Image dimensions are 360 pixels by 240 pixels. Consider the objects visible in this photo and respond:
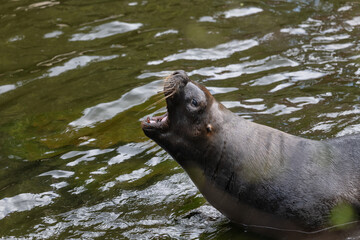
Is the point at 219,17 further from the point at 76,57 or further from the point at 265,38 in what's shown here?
the point at 76,57

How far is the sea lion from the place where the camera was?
5059 mm

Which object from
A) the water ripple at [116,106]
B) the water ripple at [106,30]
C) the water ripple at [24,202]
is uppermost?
the water ripple at [106,30]

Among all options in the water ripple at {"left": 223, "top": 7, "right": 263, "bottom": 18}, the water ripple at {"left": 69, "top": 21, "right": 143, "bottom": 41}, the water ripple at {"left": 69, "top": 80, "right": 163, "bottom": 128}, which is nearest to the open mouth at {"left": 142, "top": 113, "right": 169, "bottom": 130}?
the water ripple at {"left": 69, "top": 80, "right": 163, "bottom": 128}

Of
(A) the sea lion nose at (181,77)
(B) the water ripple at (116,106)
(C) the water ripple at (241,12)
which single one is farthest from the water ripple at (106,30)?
(A) the sea lion nose at (181,77)

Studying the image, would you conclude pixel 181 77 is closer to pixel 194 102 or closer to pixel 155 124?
pixel 194 102

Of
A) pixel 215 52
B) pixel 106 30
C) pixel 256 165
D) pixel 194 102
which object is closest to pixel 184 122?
pixel 194 102

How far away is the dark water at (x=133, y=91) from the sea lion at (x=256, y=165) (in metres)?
0.30

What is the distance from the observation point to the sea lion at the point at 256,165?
Result: 5059 mm

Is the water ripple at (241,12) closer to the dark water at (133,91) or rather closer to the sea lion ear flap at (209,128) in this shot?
the dark water at (133,91)

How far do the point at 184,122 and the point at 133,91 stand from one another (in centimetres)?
349

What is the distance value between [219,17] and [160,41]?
1617 millimetres

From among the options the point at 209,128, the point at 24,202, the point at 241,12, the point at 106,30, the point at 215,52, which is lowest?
the point at 24,202

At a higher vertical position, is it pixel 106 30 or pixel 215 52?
pixel 106 30

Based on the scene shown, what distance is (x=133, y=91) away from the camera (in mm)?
8695
